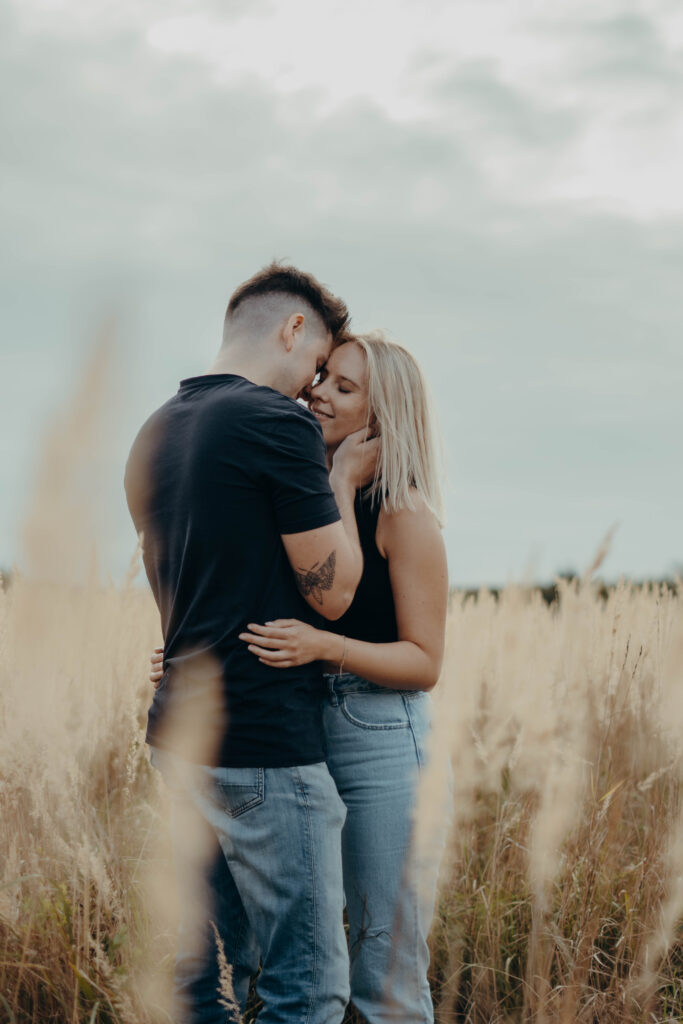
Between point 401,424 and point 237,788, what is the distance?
948 mm

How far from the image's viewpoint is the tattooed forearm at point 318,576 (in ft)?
5.37

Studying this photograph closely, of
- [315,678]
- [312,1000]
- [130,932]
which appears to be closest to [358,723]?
[315,678]

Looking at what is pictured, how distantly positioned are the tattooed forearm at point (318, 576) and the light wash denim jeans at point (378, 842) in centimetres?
30

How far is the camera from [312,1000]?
1.58 meters

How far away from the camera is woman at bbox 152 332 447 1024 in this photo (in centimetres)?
179

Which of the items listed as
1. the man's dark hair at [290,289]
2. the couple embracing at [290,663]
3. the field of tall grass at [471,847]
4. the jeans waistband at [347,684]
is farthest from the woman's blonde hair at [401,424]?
the field of tall grass at [471,847]

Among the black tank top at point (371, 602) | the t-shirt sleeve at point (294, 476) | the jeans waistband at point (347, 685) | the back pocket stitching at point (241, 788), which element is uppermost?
the t-shirt sleeve at point (294, 476)

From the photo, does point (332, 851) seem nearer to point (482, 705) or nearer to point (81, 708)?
point (81, 708)

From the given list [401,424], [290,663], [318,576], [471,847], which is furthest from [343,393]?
[471,847]

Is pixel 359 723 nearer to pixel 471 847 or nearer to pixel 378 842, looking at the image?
pixel 378 842

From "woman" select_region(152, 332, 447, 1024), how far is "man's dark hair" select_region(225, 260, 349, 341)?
1.18 feet

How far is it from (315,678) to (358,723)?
17 cm

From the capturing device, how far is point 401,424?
205 centimetres

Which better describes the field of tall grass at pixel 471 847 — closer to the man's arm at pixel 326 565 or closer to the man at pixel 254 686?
the man at pixel 254 686
